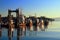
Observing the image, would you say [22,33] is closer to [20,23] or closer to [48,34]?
[20,23]

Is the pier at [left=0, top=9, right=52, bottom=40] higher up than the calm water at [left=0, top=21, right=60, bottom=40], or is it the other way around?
the pier at [left=0, top=9, right=52, bottom=40]

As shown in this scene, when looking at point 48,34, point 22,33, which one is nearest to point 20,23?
point 22,33

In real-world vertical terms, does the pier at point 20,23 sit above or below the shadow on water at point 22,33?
above

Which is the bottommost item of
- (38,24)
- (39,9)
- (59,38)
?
(59,38)

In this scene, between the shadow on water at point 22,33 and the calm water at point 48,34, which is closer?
the calm water at point 48,34

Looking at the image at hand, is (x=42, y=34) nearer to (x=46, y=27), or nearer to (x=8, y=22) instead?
(x=46, y=27)

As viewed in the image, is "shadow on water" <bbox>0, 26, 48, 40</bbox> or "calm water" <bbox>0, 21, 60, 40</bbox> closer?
"calm water" <bbox>0, 21, 60, 40</bbox>

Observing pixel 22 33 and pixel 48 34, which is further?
pixel 22 33

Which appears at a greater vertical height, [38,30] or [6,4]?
[6,4]

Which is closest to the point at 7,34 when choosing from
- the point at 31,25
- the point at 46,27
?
the point at 31,25

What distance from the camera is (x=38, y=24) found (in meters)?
4.46

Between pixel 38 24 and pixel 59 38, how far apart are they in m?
0.49

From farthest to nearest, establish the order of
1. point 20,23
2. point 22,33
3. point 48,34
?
Answer: point 22,33 → point 20,23 → point 48,34

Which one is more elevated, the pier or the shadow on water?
the pier
